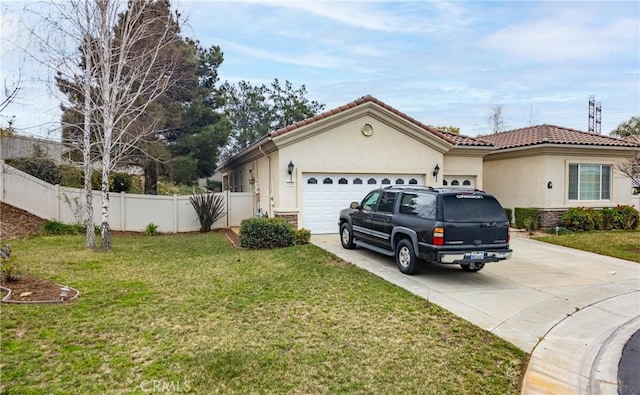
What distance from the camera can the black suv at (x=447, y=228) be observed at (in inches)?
293

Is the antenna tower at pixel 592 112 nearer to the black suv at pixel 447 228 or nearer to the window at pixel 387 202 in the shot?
the window at pixel 387 202

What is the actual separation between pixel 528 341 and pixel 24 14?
1283cm

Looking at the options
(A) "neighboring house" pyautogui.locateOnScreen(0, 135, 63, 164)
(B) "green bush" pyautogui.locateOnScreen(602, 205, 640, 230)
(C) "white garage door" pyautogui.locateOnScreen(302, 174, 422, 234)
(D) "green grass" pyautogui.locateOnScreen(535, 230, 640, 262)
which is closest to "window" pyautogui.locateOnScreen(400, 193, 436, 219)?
(C) "white garage door" pyautogui.locateOnScreen(302, 174, 422, 234)

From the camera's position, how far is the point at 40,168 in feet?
52.3

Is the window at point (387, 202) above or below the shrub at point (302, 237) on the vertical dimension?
above

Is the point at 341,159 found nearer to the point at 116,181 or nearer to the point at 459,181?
the point at 459,181

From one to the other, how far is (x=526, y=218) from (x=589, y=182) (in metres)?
3.44

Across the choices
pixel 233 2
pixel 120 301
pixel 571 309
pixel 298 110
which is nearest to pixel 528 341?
pixel 571 309

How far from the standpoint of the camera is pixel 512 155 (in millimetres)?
17562

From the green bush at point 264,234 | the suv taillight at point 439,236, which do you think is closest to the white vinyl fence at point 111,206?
the green bush at point 264,234

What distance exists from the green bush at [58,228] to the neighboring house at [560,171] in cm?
1705

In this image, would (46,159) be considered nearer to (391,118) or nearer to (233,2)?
(233,2)

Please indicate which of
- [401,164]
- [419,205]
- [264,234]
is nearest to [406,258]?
[419,205]

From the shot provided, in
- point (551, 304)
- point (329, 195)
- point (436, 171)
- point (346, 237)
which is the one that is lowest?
point (551, 304)
